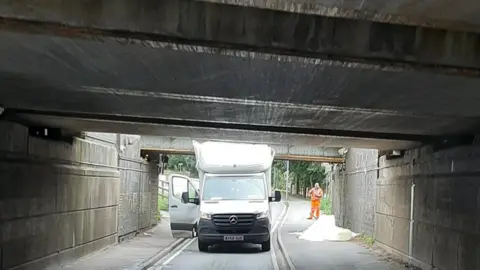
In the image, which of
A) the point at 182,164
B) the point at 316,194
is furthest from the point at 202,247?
the point at 182,164

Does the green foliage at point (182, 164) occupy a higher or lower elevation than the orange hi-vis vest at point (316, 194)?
higher

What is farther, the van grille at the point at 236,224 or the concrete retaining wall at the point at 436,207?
the van grille at the point at 236,224

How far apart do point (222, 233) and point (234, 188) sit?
1.74 meters

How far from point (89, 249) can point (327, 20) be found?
13.0m

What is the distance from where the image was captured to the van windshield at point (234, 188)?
22.0 metres

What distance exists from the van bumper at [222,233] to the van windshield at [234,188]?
3.64 ft

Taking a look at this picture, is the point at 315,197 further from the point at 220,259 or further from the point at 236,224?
the point at 220,259

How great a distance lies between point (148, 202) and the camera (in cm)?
3031

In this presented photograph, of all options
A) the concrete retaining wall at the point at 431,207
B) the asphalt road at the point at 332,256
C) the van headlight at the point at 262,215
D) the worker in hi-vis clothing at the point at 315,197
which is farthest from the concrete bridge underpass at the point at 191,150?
the concrete retaining wall at the point at 431,207

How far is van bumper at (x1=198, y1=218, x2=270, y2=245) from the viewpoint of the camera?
832 inches

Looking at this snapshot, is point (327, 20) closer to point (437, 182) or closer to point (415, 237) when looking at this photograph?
point (437, 182)

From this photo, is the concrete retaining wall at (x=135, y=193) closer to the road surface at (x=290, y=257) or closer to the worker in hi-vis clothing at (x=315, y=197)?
the road surface at (x=290, y=257)

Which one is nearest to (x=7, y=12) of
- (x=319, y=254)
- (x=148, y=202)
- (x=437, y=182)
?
(x=437, y=182)

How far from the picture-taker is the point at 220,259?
19.0 m
